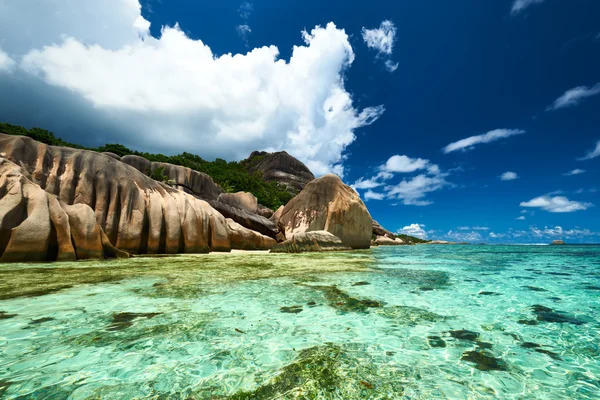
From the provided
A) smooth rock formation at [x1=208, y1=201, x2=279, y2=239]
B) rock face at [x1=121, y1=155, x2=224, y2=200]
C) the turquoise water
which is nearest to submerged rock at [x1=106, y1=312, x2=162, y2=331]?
the turquoise water

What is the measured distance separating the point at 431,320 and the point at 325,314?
1.72 meters

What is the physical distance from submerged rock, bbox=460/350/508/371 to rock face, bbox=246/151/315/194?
70657 mm

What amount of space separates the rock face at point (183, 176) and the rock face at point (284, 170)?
4387 cm

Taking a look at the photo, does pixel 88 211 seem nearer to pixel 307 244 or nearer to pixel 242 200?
pixel 307 244

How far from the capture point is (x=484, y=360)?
3072 millimetres

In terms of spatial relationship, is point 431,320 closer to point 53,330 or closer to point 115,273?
point 53,330

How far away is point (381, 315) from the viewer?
4641mm

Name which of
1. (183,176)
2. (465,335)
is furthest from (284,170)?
(465,335)

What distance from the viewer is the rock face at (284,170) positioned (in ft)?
255

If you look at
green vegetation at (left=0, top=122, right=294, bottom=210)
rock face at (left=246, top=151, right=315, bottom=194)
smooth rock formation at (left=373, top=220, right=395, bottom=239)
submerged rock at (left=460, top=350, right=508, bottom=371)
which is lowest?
submerged rock at (left=460, top=350, right=508, bottom=371)

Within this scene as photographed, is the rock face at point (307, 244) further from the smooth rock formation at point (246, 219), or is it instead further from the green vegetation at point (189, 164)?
the green vegetation at point (189, 164)

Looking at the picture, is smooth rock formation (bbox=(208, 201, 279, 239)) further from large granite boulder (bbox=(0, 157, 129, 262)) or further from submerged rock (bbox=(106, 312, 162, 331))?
submerged rock (bbox=(106, 312, 162, 331))

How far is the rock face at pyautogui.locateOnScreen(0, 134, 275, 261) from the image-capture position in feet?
32.2

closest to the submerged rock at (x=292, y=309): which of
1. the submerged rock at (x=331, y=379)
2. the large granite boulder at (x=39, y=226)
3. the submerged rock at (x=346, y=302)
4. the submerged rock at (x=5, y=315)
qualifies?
the submerged rock at (x=346, y=302)
